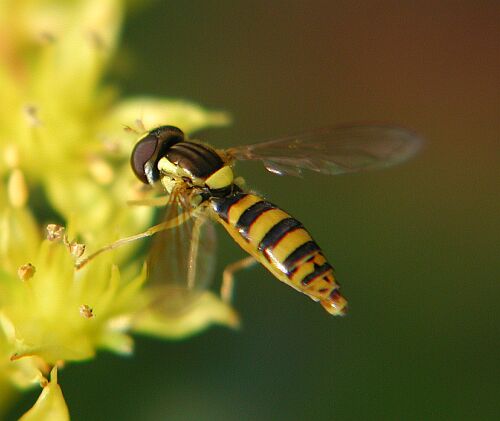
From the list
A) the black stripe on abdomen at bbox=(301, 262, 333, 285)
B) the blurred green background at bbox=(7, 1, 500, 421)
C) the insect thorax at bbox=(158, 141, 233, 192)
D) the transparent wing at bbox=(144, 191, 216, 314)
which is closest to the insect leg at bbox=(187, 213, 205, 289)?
the transparent wing at bbox=(144, 191, 216, 314)

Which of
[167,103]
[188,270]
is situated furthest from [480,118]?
[188,270]

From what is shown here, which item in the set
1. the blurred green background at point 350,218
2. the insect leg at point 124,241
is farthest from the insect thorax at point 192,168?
the blurred green background at point 350,218

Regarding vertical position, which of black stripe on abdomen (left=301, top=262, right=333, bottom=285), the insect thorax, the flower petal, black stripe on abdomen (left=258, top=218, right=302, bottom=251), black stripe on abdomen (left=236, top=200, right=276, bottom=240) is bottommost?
the flower petal

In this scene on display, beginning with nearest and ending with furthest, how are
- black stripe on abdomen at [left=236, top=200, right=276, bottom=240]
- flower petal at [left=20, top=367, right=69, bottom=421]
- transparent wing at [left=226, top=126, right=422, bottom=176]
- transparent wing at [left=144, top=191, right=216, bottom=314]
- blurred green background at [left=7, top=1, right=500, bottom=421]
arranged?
transparent wing at [left=144, top=191, right=216, bottom=314], flower petal at [left=20, top=367, right=69, bottom=421], black stripe on abdomen at [left=236, top=200, right=276, bottom=240], transparent wing at [left=226, top=126, right=422, bottom=176], blurred green background at [left=7, top=1, right=500, bottom=421]

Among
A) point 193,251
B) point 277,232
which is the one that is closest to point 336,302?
A: point 277,232

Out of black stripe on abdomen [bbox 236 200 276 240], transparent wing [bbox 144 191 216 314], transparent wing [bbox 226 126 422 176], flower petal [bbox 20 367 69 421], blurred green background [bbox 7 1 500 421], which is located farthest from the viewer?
blurred green background [bbox 7 1 500 421]

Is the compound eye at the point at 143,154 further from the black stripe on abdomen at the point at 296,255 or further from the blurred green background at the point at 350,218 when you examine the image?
the blurred green background at the point at 350,218

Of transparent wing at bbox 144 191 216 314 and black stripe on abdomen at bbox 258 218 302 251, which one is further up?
black stripe on abdomen at bbox 258 218 302 251

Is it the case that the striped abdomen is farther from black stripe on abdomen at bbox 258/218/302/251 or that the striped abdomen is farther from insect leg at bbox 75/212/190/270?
insect leg at bbox 75/212/190/270
